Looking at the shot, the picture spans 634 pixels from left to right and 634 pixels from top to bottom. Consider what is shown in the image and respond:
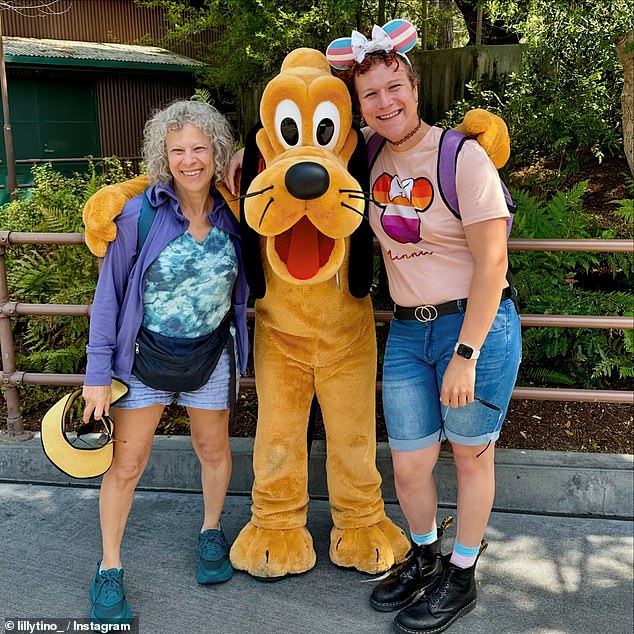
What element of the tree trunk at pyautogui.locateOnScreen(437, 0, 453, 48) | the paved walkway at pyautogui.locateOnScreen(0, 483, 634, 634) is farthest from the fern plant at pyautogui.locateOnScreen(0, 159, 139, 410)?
the tree trunk at pyautogui.locateOnScreen(437, 0, 453, 48)

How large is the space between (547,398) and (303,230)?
1685 mm

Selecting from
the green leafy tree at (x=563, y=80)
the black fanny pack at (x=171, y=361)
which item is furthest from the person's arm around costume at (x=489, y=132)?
the green leafy tree at (x=563, y=80)

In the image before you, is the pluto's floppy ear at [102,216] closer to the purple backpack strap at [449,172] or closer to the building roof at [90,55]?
the purple backpack strap at [449,172]

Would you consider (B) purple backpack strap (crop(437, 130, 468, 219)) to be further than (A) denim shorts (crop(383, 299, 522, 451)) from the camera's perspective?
No

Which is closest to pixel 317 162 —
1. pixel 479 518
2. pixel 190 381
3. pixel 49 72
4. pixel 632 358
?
pixel 190 381

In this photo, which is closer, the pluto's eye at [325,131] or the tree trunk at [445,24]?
the pluto's eye at [325,131]

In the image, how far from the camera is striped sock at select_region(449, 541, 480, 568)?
277 centimetres

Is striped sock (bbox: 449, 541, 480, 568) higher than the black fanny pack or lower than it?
lower

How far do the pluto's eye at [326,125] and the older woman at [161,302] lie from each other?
37 cm

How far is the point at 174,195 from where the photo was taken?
2732mm

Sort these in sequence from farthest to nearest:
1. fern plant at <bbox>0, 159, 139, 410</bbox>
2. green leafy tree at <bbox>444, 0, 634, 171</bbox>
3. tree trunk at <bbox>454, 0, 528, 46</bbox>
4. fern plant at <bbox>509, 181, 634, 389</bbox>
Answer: tree trunk at <bbox>454, 0, 528, 46</bbox> → green leafy tree at <bbox>444, 0, 634, 171</bbox> → fern plant at <bbox>0, 159, 139, 410</bbox> → fern plant at <bbox>509, 181, 634, 389</bbox>

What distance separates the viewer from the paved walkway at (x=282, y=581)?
2.76 m

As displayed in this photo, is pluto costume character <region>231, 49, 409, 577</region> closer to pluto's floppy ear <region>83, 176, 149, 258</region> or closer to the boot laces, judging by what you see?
the boot laces

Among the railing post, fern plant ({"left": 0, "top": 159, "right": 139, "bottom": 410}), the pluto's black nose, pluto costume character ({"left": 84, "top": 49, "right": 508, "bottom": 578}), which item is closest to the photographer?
the pluto's black nose
